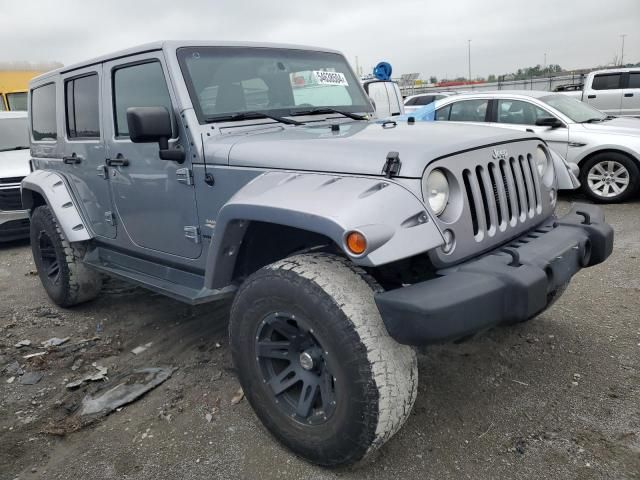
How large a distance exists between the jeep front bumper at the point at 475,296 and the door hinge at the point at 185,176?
1.41 metres

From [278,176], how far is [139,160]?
1221 mm

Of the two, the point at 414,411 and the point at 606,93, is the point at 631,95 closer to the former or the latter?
the point at 606,93

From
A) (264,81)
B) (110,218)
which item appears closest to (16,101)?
(110,218)

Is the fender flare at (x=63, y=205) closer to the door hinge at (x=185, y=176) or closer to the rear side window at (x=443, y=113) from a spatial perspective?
the door hinge at (x=185, y=176)

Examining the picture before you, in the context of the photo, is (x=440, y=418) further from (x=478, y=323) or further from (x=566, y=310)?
(x=566, y=310)

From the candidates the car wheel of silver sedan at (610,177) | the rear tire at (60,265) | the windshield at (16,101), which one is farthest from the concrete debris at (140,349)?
the windshield at (16,101)

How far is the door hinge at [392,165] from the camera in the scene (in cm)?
216

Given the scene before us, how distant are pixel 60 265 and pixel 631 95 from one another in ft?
42.3

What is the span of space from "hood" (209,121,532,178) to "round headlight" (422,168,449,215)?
83 millimetres

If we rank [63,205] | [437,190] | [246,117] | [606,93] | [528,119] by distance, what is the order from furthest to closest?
1. [606,93]
2. [528,119]
3. [63,205]
4. [246,117]
5. [437,190]

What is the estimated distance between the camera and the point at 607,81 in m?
12.8

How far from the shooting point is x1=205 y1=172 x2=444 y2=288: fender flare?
77.6 inches

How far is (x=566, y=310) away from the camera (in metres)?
3.89

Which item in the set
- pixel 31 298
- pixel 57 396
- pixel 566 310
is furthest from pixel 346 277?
pixel 31 298
